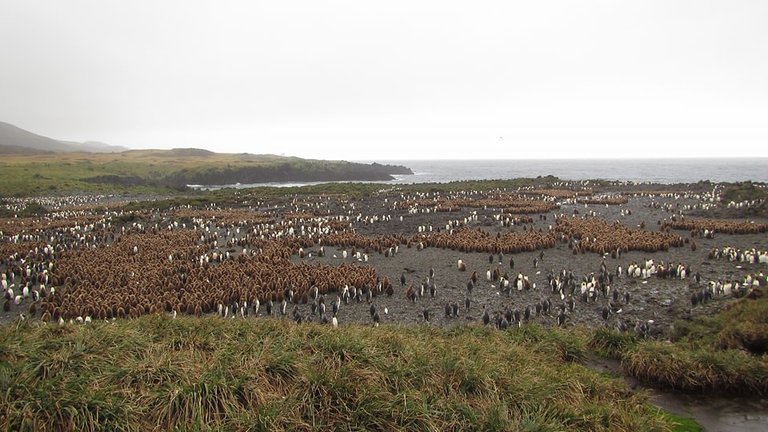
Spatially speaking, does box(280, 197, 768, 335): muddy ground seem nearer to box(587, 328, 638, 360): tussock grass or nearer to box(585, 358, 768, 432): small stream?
box(587, 328, 638, 360): tussock grass

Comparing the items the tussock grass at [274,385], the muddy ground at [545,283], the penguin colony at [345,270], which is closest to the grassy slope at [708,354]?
the tussock grass at [274,385]

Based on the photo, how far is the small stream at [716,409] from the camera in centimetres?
739

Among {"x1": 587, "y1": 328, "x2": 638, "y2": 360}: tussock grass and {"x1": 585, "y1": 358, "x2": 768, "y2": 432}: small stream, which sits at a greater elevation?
{"x1": 587, "y1": 328, "x2": 638, "y2": 360}: tussock grass

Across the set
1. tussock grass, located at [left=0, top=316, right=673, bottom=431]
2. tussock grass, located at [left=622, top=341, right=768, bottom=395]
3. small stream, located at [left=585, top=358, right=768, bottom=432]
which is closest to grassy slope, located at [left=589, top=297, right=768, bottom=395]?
tussock grass, located at [left=622, top=341, right=768, bottom=395]

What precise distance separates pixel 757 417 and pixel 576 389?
3.08m

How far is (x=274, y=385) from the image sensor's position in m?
6.44

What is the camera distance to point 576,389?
749 cm

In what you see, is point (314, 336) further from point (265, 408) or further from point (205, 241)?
point (205, 241)

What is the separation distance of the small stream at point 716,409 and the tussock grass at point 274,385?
888mm

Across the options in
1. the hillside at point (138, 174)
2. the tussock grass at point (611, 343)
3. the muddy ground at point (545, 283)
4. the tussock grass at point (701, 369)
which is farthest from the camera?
the hillside at point (138, 174)

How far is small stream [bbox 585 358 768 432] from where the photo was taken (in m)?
7.39

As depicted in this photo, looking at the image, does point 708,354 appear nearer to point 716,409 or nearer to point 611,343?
point 716,409

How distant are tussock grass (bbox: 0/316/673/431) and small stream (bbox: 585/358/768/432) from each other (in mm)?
888

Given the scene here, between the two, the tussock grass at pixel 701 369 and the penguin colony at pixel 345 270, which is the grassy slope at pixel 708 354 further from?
the penguin colony at pixel 345 270
